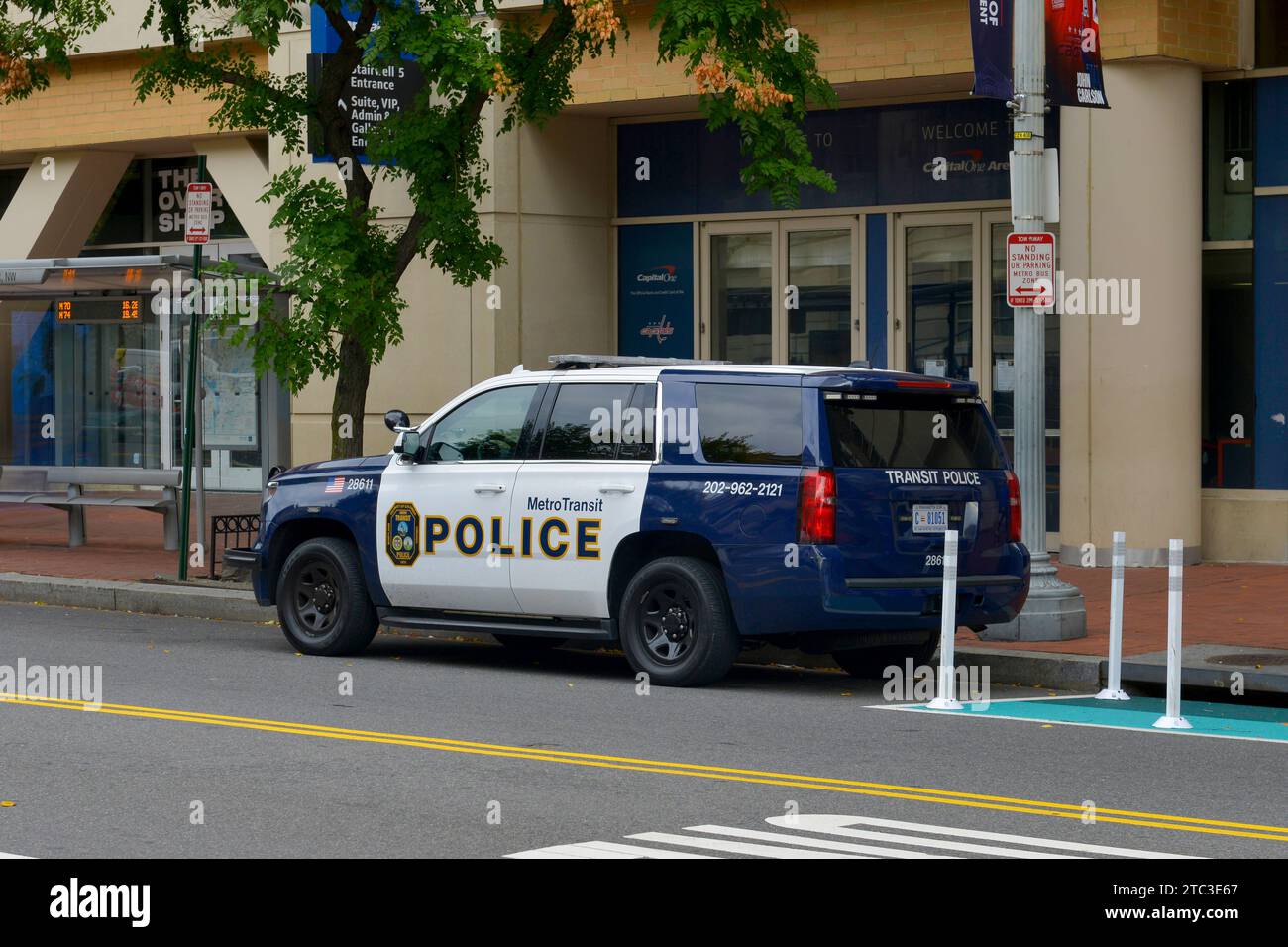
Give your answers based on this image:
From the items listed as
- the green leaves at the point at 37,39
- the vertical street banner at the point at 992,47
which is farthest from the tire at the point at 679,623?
the green leaves at the point at 37,39

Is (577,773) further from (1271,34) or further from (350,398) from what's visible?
(1271,34)

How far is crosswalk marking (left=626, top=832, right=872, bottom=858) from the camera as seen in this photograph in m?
7.26

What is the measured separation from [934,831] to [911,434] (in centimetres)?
457

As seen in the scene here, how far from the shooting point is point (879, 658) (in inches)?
513

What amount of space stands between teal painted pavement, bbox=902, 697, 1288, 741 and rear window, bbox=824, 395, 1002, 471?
4.70ft

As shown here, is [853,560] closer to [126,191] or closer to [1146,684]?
[1146,684]

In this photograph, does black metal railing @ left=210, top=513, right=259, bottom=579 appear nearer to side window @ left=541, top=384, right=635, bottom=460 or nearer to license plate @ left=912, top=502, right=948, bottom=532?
side window @ left=541, top=384, right=635, bottom=460

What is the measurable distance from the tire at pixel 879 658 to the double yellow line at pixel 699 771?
3.72 metres

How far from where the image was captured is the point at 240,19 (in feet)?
51.4

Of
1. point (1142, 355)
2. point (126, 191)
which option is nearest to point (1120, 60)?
point (1142, 355)

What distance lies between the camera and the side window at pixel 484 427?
13.0 metres

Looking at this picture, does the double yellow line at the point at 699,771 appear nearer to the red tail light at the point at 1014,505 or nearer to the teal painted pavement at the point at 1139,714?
the teal painted pavement at the point at 1139,714

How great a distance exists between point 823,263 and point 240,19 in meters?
7.52

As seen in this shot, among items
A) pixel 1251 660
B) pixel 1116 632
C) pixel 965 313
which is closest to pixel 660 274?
pixel 965 313
